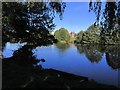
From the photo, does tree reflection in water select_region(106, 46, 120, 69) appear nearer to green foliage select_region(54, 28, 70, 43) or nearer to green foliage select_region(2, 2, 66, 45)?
green foliage select_region(2, 2, 66, 45)

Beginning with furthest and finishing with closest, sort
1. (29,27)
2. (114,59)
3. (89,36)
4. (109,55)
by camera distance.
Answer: (89,36) → (109,55) → (114,59) → (29,27)

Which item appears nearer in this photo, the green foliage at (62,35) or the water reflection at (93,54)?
the water reflection at (93,54)

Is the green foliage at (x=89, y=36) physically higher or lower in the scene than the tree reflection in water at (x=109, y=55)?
higher

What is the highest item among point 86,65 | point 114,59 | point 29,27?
point 29,27

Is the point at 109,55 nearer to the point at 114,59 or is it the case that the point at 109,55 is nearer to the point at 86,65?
the point at 114,59

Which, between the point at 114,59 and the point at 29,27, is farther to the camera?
the point at 114,59

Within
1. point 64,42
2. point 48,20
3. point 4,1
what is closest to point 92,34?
point 64,42

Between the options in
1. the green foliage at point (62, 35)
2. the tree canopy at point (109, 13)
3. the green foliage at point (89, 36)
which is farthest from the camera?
the green foliage at point (62, 35)

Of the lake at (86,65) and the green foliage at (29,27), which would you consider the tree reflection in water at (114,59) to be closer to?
the lake at (86,65)

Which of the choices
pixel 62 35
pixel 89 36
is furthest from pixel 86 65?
pixel 62 35

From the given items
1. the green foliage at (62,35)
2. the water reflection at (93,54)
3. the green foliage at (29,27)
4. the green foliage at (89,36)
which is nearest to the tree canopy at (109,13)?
the green foliage at (29,27)

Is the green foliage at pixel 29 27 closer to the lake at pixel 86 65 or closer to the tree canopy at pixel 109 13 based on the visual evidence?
the lake at pixel 86 65

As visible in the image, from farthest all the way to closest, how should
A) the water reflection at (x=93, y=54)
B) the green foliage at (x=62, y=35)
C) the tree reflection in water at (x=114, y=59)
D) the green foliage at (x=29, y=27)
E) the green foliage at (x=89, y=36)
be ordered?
the green foliage at (x=62, y=35)
the green foliage at (x=89, y=36)
the water reflection at (x=93, y=54)
the tree reflection in water at (x=114, y=59)
the green foliage at (x=29, y=27)

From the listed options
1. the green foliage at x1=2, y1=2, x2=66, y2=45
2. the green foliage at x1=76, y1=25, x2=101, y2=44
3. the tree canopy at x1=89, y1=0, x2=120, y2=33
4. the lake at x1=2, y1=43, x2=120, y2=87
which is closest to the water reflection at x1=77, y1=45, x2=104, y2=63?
the lake at x1=2, y1=43, x2=120, y2=87
